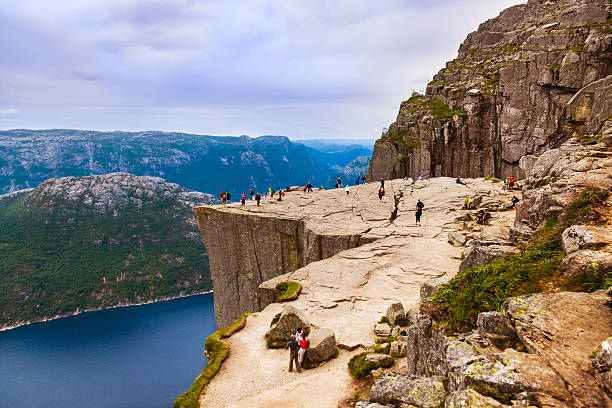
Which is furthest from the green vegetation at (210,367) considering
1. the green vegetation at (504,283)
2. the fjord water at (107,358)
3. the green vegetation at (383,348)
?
the fjord water at (107,358)

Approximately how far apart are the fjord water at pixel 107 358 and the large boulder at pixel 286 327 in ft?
388

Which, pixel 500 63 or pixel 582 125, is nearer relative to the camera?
pixel 582 125

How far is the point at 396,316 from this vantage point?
1612 cm

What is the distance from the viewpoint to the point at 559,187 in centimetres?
1611

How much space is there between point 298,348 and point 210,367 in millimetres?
4371

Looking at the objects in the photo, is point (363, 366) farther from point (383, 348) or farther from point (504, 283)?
point (504, 283)

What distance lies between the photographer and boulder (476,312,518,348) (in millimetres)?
8016

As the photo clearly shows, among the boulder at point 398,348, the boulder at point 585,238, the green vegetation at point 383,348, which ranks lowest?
the green vegetation at point 383,348

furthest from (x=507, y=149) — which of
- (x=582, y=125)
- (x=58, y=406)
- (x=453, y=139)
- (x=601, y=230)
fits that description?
(x=58, y=406)

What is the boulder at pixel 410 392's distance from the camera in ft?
25.1

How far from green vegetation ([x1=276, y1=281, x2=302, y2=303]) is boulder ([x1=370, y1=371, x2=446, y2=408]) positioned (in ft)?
41.8

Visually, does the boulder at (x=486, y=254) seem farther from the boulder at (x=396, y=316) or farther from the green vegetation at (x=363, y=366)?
the green vegetation at (x=363, y=366)

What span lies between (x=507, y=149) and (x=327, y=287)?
6070cm

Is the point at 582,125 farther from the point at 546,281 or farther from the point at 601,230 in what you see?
the point at 546,281
